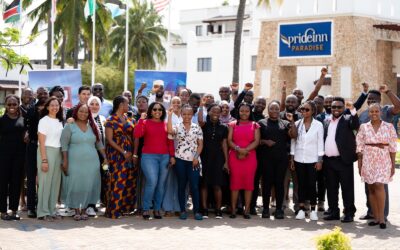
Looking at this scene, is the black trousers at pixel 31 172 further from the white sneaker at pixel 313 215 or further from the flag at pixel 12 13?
the flag at pixel 12 13

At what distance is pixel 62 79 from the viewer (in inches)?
643

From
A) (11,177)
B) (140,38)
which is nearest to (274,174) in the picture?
(11,177)

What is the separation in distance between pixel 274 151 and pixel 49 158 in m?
3.58

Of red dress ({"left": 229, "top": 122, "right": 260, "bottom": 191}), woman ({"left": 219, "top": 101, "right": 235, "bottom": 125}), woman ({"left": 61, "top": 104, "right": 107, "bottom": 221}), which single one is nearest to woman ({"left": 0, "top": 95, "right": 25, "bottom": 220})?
woman ({"left": 61, "top": 104, "right": 107, "bottom": 221})

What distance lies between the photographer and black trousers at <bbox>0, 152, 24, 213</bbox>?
1127 centimetres

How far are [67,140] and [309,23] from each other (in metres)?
24.1

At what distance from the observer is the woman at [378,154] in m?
11.0

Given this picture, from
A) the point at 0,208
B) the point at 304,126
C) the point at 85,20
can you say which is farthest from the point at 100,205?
the point at 85,20

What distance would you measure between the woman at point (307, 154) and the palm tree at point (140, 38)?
49340 mm

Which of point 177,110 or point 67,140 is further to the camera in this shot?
point 177,110

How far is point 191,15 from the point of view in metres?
69.0

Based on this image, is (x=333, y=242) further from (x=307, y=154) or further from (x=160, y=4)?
(x=160, y=4)

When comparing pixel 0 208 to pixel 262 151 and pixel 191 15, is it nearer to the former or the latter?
pixel 262 151

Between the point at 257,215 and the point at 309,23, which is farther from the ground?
the point at 309,23
